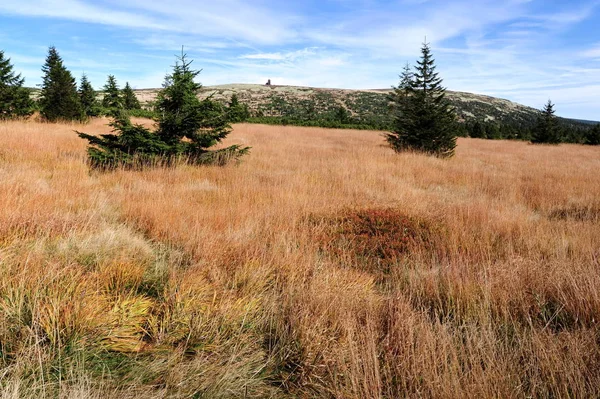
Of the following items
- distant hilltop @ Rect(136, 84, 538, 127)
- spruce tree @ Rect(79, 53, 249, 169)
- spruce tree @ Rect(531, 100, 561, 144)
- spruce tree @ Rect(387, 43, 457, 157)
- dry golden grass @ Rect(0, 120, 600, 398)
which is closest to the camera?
dry golden grass @ Rect(0, 120, 600, 398)

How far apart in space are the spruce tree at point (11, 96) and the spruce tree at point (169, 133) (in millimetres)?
13204

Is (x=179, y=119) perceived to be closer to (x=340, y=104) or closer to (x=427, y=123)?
(x=427, y=123)

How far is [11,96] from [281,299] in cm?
2100

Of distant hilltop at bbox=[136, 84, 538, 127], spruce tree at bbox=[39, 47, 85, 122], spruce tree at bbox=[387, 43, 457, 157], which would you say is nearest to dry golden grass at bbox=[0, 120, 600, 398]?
spruce tree at bbox=[387, 43, 457, 157]

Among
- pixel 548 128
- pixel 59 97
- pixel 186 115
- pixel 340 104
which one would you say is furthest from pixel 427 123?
pixel 340 104

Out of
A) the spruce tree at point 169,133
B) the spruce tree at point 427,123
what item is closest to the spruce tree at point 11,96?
the spruce tree at point 169,133

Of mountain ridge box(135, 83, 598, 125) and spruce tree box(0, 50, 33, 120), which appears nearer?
spruce tree box(0, 50, 33, 120)

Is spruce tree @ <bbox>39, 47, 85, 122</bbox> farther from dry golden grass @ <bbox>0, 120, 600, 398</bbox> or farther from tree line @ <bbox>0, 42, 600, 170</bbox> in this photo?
dry golden grass @ <bbox>0, 120, 600, 398</bbox>

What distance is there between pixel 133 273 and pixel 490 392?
2.61 metres

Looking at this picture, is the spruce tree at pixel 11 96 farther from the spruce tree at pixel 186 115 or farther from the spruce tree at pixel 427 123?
the spruce tree at pixel 427 123

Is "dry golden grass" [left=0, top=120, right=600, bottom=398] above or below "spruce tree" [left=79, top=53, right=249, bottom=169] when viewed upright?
below

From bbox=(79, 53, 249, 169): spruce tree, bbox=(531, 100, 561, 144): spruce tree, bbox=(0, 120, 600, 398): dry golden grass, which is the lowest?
bbox=(0, 120, 600, 398): dry golden grass

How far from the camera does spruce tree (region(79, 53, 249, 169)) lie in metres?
7.18

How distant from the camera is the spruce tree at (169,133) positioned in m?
7.18
